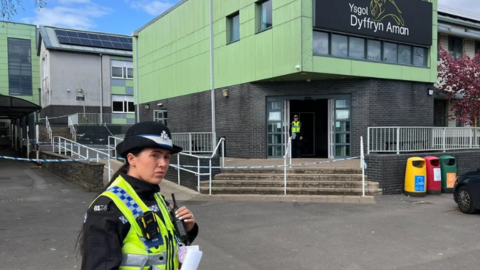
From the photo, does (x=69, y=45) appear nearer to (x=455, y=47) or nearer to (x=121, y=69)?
(x=121, y=69)

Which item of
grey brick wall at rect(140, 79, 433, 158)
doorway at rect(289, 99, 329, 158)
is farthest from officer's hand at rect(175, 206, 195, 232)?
doorway at rect(289, 99, 329, 158)

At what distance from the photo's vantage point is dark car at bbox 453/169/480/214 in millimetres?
7715

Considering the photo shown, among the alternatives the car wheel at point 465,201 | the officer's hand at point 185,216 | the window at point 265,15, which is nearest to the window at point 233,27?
the window at point 265,15

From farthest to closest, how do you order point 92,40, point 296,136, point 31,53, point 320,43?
point 31,53 → point 92,40 → point 296,136 → point 320,43

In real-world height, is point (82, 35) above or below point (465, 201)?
above

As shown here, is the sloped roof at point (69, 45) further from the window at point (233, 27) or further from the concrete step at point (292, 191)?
the concrete step at point (292, 191)

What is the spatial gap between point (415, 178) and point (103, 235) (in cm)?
1012

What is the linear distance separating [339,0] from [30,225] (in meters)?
11.1

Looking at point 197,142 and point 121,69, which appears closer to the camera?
point 197,142

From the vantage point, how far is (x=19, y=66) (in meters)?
39.0

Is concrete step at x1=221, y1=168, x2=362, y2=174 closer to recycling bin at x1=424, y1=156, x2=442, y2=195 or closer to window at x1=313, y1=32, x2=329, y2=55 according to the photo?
recycling bin at x1=424, y1=156, x2=442, y2=195

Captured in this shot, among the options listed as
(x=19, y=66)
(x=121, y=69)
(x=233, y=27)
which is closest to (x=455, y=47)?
(x=233, y=27)

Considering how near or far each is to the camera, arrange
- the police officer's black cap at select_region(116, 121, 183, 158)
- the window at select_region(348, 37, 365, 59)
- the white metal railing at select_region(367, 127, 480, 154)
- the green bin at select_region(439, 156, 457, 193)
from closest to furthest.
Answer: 1. the police officer's black cap at select_region(116, 121, 183, 158)
2. the green bin at select_region(439, 156, 457, 193)
3. the white metal railing at select_region(367, 127, 480, 154)
4. the window at select_region(348, 37, 365, 59)

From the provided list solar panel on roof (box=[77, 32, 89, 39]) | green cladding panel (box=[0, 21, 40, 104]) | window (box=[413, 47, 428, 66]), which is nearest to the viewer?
window (box=[413, 47, 428, 66])
